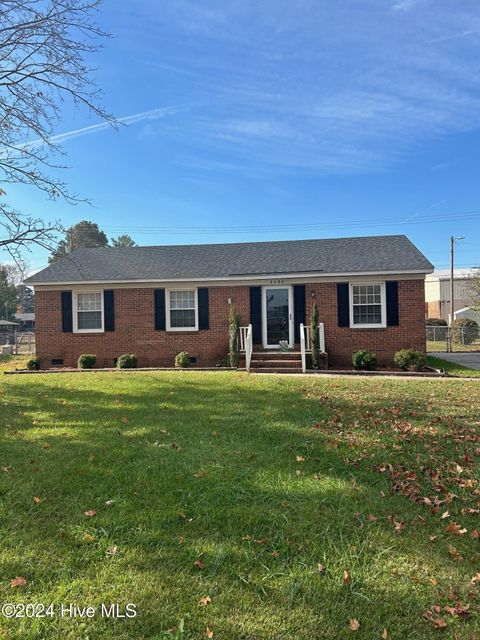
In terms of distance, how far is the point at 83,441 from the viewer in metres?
5.22

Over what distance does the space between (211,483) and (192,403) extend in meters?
3.53

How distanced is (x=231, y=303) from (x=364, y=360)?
492 cm

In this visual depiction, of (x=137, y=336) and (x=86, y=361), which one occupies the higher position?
(x=137, y=336)

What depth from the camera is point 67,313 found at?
1531 cm

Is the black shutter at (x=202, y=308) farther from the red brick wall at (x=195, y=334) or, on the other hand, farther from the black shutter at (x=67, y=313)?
the black shutter at (x=67, y=313)

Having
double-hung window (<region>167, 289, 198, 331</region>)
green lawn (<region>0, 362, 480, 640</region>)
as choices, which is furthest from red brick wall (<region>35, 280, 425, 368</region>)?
green lawn (<region>0, 362, 480, 640</region>)

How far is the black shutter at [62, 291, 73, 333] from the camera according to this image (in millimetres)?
15289

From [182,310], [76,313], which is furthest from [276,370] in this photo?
[76,313]

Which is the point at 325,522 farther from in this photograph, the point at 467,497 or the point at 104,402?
the point at 104,402

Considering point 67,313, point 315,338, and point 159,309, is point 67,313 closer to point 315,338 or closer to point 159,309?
point 159,309

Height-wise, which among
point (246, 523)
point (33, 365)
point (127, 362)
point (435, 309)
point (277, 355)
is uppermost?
point (435, 309)

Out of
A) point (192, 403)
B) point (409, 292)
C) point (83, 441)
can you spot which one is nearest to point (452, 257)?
point (409, 292)

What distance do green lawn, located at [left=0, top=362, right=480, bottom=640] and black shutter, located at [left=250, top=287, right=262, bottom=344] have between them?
822 centimetres

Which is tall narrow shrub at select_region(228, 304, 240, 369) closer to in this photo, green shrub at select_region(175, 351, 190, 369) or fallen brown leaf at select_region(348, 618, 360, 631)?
green shrub at select_region(175, 351, 190, 369)
